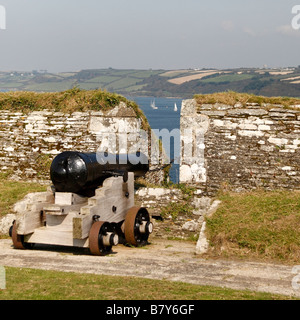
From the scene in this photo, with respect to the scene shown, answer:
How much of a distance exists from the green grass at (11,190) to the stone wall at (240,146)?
3.69 m

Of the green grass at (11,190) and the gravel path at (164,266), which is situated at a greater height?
the green grass at (11,190)

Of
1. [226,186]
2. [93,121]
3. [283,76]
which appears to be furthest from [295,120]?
[283,76]

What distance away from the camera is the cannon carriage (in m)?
8.14

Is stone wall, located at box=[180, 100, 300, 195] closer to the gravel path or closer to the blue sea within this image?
the blue sea

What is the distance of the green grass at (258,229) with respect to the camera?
7969mm

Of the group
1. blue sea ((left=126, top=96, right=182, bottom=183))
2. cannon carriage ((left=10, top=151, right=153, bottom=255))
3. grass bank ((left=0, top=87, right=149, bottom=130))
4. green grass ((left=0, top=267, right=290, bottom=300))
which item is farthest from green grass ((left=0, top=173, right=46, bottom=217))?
green grass ((left=0, top=267, right=290, bottom=300))

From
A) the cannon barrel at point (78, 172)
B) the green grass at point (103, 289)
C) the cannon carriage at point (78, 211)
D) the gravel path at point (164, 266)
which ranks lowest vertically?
the gravel path at point (164, 266)

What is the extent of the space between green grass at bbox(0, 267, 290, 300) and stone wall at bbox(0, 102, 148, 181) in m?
5.37

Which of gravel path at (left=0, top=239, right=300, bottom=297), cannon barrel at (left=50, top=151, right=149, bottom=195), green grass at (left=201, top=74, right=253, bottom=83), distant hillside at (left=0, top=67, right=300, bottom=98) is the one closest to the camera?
gravel path at (left=0, top=239, right=300, bottom=297)

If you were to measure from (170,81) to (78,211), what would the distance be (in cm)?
13218

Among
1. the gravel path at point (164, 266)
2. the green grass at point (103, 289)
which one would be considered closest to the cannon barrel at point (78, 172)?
the gravel path at point (164, 266)

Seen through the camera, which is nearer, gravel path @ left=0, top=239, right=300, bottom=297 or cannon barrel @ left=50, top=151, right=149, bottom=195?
gravel path @ left=0, top=239, right=300, bottom=297

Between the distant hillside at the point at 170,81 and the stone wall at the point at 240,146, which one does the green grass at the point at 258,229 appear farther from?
the distant hillside at the point at 170,81
